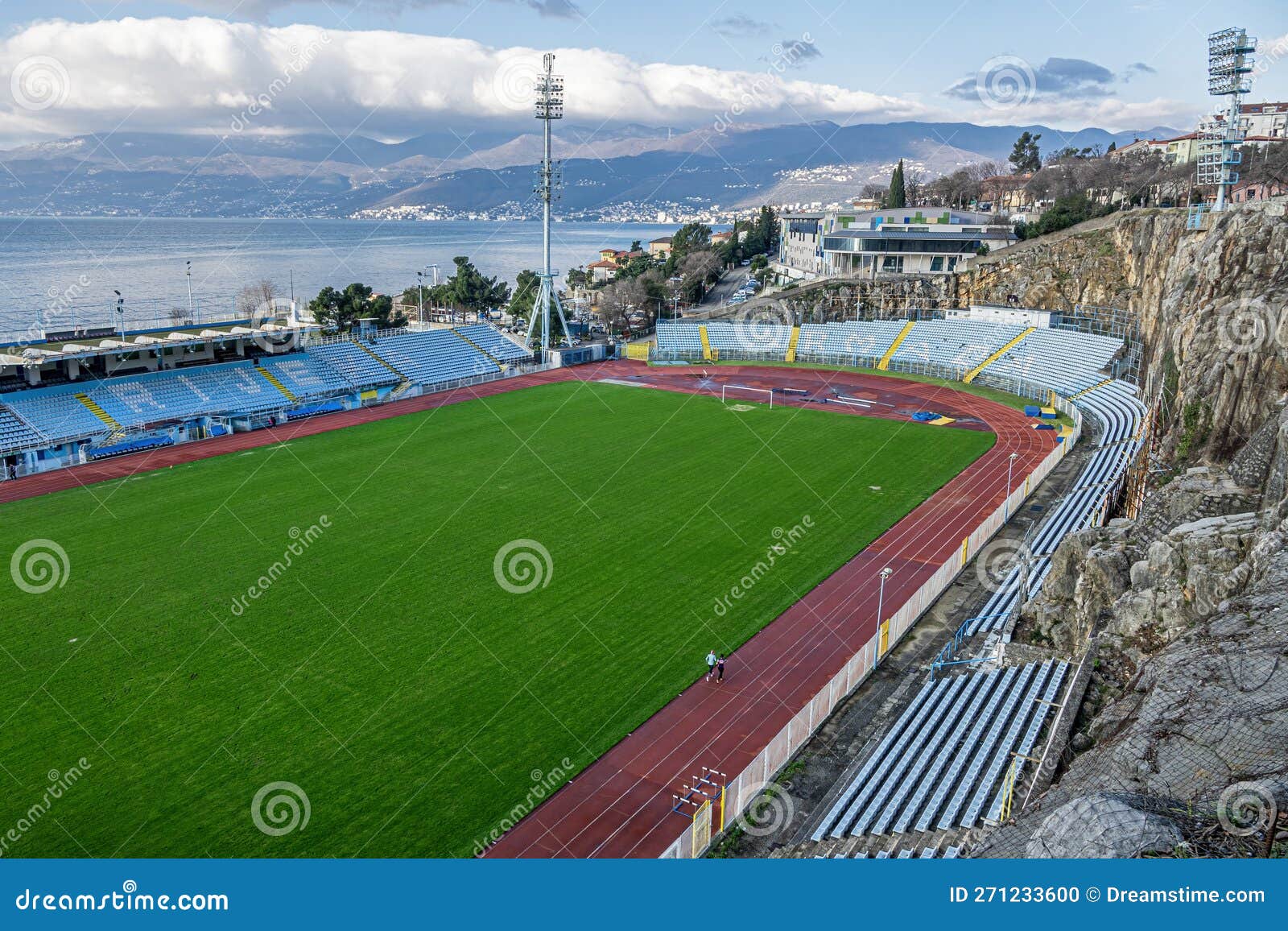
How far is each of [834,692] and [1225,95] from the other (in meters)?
48.0

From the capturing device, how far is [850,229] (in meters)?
77.4

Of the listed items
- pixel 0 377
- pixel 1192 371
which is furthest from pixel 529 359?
pixel 1192 371

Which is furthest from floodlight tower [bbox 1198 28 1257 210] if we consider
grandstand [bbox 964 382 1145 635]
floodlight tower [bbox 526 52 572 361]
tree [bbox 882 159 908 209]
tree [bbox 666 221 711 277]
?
tree [bbox 666 221 711 277]

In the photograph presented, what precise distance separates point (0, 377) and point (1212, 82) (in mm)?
62128

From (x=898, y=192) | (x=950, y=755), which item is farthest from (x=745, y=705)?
(x=898, y=192)

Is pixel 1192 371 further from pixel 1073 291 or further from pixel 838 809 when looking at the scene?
pixel 1073 291

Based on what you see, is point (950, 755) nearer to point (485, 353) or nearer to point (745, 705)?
point (745, 705)

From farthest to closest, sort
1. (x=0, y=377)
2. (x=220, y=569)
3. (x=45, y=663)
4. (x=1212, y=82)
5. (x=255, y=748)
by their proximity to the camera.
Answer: (x=1212, y=82) → (x=0, y=377) → (x=220, y=569) → (x=45, y=663) → (x=255, y=748)

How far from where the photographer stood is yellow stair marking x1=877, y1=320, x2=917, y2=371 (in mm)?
60344

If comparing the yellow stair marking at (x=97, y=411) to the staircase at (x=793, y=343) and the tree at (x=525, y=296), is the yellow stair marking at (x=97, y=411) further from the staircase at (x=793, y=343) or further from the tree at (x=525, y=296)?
the staircase at (x=793, y=343)

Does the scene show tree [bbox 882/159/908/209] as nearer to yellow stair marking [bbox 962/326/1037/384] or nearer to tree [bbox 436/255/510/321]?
yellow stair marking [bbox 962/326/1037/384]

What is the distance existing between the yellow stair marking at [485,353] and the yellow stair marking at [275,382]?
15398 mm

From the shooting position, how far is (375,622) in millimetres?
21062

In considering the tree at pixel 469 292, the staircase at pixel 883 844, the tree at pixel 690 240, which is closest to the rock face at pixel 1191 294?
the staircase at pixel 883 844
